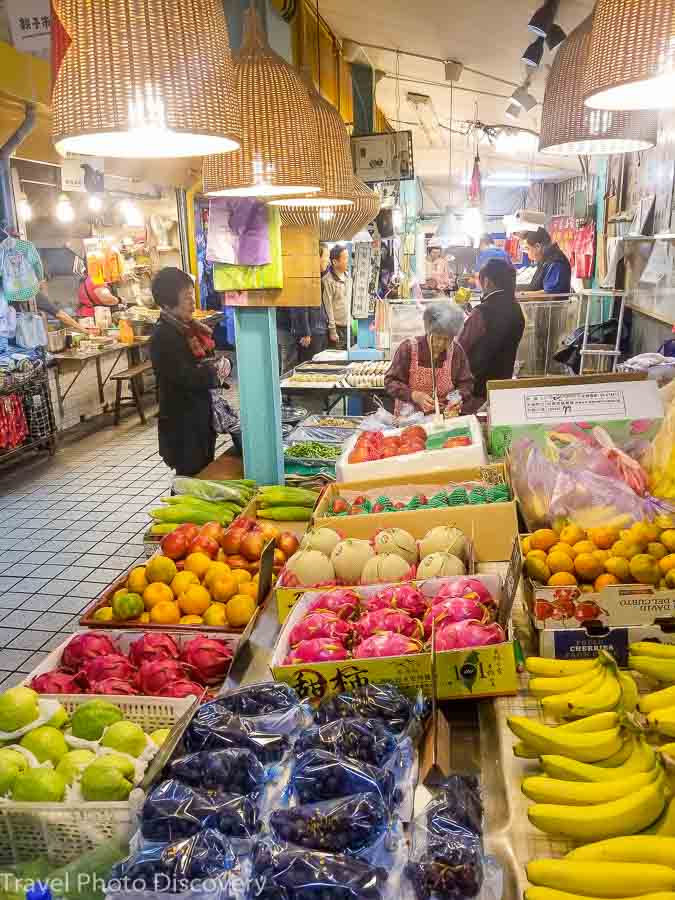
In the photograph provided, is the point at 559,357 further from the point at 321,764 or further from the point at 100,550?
the point at 321,764

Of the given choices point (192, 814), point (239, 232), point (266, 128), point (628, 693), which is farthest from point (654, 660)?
point (239, 232)

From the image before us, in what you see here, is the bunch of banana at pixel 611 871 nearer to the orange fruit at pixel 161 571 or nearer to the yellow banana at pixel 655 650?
the yellow banana at pixel 655 650

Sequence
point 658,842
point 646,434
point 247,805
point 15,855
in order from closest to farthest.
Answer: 1. point 658,842
2. point 247,805
3. point 15,855
4. point 646,434

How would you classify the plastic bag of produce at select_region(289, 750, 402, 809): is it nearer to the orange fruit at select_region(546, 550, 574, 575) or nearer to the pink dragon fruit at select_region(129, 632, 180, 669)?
the orange fruit at select_region(546, 550, 574, 575)

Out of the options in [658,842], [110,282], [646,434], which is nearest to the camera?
[658,842]

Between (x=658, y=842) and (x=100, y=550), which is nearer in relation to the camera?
(x=658, y=842)

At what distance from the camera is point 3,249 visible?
25.5 ft

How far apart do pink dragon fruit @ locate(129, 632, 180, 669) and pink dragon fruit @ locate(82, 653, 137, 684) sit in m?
0.05

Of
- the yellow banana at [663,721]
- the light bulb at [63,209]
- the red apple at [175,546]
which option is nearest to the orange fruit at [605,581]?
the yellow banana at [663,721]

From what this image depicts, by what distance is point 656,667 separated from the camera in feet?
5.55

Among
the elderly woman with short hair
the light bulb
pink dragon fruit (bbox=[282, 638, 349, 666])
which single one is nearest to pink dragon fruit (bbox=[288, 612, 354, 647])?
pink dragon fruit (bbox=[282, 638, 349, 666])

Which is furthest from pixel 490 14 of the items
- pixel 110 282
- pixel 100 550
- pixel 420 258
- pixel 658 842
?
pixel 420 258

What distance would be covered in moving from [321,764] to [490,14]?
5.17 m

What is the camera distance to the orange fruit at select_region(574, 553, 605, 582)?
191 cm
